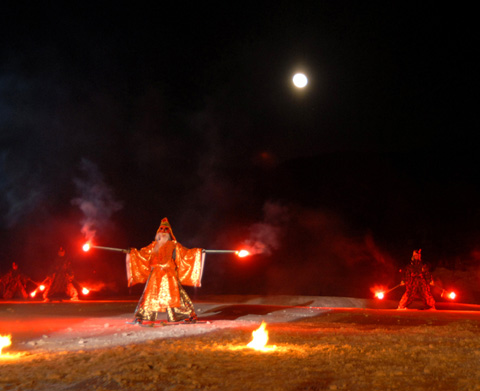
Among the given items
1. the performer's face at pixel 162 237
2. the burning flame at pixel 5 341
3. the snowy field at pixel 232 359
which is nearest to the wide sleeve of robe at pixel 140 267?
the performer's face at pixel 162 237

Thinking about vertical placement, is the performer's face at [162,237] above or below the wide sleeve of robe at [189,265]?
above

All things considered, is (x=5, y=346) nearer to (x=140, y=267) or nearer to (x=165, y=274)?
(x=165, y=274)

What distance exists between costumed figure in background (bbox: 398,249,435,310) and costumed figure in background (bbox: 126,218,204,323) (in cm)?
1000

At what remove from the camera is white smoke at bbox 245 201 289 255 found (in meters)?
33.3

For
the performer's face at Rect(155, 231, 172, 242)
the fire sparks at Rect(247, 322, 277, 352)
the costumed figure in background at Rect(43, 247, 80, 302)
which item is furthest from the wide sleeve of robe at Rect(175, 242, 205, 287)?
the costumed figure in background at Rect(43, 247, 80, 302)

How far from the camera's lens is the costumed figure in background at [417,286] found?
17172 mm

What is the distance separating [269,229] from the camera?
112ft

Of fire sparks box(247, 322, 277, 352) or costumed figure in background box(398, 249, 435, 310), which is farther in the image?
costumed figure in background box(398, 249, 435, 310)

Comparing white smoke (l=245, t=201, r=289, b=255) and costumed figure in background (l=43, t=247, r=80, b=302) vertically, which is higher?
white smoke (l=245, t=201, r=289, b=255)

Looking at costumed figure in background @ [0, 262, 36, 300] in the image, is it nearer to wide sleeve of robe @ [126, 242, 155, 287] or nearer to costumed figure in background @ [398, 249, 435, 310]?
wide sleeve of robe @ [126, 242, 155, 287]

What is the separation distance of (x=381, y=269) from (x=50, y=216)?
22284 mm

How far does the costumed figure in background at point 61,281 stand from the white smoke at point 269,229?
1478 cm

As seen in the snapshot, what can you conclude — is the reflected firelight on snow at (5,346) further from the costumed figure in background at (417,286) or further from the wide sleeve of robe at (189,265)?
the costumed figure in background at (417,286)

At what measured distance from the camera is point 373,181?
35.8 meters
